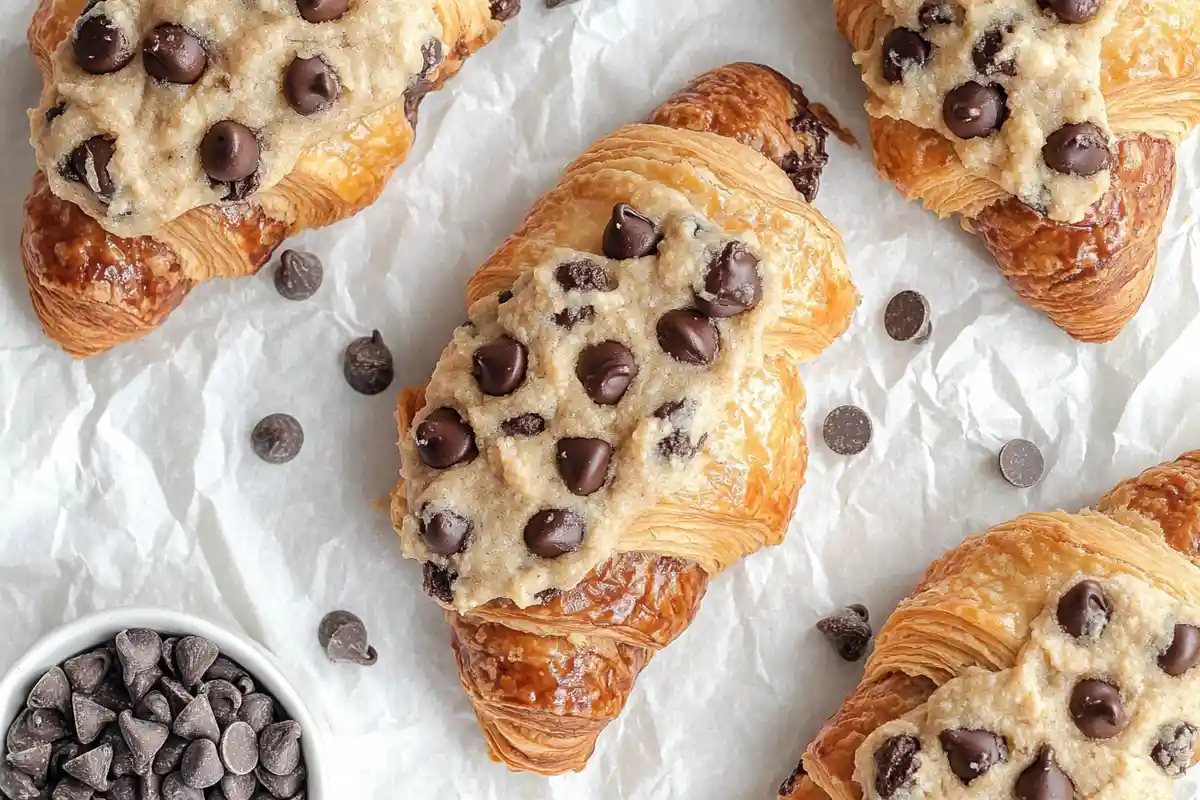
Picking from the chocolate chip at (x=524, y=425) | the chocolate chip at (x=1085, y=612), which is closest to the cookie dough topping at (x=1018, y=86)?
the chocolate chip at (x=1085, y=612)

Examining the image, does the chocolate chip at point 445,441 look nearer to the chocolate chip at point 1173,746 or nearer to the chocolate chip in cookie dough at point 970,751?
the chocolate chip in cookie dough at point 970,751

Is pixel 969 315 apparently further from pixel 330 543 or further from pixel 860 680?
pixel 330 543

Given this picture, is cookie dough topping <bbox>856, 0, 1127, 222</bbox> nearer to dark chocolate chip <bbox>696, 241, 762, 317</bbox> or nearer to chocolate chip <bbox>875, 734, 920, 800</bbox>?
dark chocolate chip <bbox>696, 241, 762, 317</bbox>

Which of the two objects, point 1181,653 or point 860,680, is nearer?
point 1181,653

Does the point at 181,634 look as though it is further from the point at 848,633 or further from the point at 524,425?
the point at 848,633

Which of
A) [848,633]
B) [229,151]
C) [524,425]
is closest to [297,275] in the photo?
[229,151]

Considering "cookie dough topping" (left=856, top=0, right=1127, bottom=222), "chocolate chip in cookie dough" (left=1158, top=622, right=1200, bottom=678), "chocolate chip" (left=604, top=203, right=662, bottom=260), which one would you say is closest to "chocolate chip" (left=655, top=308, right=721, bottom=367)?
"chocolate chip" (left=604, top=203, right=662, bottom=260)

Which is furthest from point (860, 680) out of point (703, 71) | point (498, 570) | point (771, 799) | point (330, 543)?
point (703, 71)
